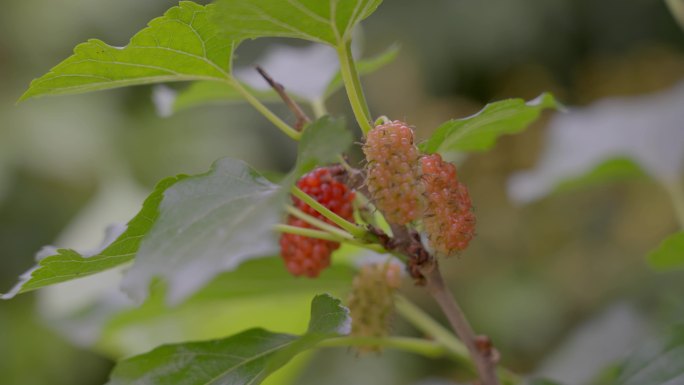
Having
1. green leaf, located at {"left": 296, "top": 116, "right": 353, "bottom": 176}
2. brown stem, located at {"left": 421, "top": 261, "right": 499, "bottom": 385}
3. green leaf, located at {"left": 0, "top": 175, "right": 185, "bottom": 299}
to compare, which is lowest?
brown stem, located at {"left": 421, "top": 261, "right": 499, "bottom": 385}

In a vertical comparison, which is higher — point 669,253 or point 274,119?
point 274,119

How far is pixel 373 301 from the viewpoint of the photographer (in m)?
0.79

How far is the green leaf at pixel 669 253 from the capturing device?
0.76 meters

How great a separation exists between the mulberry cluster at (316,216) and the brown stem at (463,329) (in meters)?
0.11

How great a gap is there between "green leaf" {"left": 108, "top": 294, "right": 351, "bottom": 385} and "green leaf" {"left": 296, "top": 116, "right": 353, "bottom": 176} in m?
0.15

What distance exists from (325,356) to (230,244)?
6.73 ft

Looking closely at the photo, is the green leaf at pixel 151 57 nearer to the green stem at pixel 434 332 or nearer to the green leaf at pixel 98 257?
the green leaf at pixel 98 257

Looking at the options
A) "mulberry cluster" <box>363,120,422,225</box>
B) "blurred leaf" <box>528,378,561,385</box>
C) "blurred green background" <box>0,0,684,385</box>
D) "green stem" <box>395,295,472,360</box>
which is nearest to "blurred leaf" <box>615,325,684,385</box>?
"blurred leaf" <box>528,378,561,385</box>

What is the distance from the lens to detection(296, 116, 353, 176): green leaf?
508 mm

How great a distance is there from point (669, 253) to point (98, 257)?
19.6 inches

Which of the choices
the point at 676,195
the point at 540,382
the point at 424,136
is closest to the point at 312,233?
the point at 540,382

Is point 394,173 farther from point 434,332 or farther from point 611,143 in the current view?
point 611,143

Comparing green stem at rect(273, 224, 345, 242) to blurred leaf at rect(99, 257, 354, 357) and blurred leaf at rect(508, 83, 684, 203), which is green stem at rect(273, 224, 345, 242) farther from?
blurred leaf at rect(508, 83, 684, 203)

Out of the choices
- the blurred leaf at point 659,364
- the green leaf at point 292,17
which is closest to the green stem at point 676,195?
the blurred leaf at point 659,364
